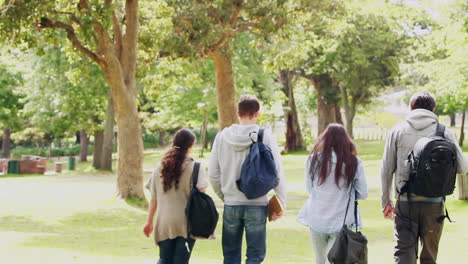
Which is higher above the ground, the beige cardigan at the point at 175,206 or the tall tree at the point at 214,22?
the tall tree at the point at 214,22

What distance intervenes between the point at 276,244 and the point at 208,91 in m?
34.2

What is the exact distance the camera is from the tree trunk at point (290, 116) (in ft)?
191

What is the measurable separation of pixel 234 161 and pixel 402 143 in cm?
162

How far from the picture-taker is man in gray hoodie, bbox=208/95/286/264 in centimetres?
716

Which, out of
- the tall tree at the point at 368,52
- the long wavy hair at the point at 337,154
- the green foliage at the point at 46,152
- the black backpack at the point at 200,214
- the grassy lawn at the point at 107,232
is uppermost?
the tall tree at the point at 368,52

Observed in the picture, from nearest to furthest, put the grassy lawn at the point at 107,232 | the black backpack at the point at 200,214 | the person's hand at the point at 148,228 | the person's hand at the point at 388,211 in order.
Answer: the black backpack at the point at 200,214 → the person's hand at the point at 388,211 → the person's hand at the point at 148,228 → the grassy lawn at the point at 107,232

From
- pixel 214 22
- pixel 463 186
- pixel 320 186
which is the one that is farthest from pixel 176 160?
pixel 214 22

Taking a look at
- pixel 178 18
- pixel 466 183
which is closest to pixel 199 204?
pixel 466 183

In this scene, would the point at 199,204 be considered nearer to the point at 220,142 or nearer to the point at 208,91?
the point at 220,142

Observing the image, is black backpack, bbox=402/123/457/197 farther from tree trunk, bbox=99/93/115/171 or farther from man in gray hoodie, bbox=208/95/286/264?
tree trunk, bbox=99/93/115/171

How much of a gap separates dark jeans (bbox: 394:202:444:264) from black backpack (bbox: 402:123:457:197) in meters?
0.21

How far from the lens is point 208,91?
157 ft

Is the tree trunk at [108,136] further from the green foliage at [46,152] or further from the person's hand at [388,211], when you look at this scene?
the person's hand at [388,211]

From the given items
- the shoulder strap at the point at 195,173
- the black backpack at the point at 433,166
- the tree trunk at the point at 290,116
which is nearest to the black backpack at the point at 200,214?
the shoulder strap at the point at 195,173
